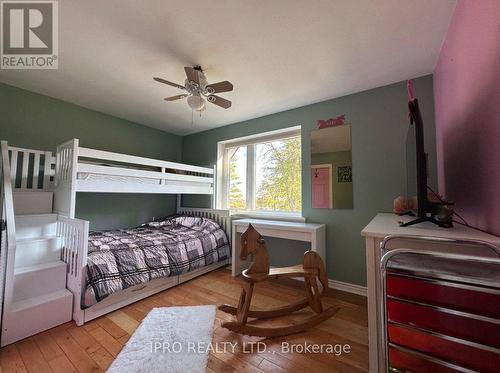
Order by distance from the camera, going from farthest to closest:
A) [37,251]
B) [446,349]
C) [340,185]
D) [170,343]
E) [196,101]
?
[340,185], [196,101], [37,251], [170,343], [446,349]

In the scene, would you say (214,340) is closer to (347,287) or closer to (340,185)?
(347,287)

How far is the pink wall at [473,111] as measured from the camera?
3.05 feet

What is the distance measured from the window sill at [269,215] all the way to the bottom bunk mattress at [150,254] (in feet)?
1.21

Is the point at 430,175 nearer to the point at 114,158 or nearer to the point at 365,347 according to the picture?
the point at 365,347

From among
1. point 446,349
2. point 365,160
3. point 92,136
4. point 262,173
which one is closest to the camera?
point 446,349

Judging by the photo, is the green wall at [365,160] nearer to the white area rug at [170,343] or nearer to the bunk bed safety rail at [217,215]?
the bunk bed safety rail at [217,215]

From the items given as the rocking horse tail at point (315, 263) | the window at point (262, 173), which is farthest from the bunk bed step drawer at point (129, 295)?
the rocking horse tail at point (315, 263)

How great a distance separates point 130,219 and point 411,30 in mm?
4049

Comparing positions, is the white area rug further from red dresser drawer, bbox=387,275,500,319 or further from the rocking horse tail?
red dresser drawer, bbox=387,275,500,319

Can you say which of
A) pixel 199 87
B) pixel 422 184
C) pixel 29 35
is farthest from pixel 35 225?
pixel 422 184

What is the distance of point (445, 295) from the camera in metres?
0.65

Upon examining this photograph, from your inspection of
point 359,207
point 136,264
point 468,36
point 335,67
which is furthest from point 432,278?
point 136,264

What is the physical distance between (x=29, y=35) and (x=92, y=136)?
1.53 metres

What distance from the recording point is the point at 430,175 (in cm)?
198
